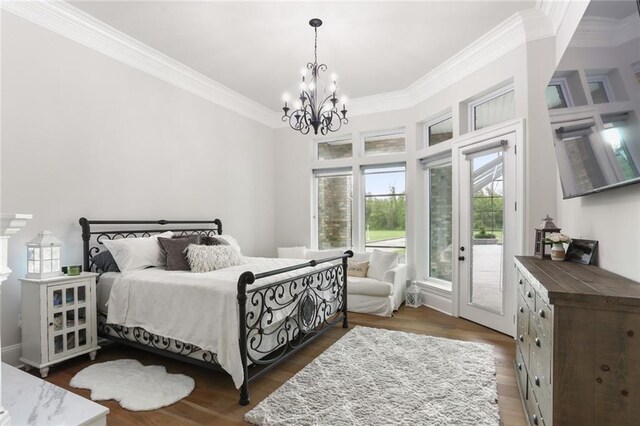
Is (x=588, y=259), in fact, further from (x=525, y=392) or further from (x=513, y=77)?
(x=513, y=77)

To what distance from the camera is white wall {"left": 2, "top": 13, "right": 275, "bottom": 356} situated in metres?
2.74

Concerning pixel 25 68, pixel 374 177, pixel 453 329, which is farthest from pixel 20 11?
pixel 453 329

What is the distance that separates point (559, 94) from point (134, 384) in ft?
12.0

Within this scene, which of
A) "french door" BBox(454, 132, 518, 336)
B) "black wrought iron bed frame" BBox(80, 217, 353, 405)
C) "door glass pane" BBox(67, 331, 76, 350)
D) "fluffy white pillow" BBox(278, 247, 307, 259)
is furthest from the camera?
"fluffy white pillow" BBox(278, 247, 307, 259)

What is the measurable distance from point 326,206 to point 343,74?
90.0 inches

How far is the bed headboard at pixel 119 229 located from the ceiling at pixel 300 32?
194cm

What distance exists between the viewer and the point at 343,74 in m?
4.34

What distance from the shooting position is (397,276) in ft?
14.7

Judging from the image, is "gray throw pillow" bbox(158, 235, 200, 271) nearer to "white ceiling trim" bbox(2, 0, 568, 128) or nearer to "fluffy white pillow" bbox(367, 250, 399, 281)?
"white ceiling trim" bbox(2, 0, 568, 128)

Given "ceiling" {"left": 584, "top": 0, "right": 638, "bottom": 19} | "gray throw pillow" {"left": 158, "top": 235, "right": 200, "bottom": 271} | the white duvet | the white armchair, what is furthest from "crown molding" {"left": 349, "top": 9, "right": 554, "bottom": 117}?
"gray throw pillow" {"left": 158, "top": 235, "right": 200, "bottom": 271}

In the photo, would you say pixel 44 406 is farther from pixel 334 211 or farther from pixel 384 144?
pixel 384 144

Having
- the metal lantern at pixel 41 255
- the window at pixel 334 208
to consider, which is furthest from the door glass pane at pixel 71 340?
the window at pixel 334 208

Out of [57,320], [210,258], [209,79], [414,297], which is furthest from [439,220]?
[57,320]

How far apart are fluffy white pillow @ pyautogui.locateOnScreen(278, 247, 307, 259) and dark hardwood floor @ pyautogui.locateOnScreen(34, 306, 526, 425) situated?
1.64 meters
